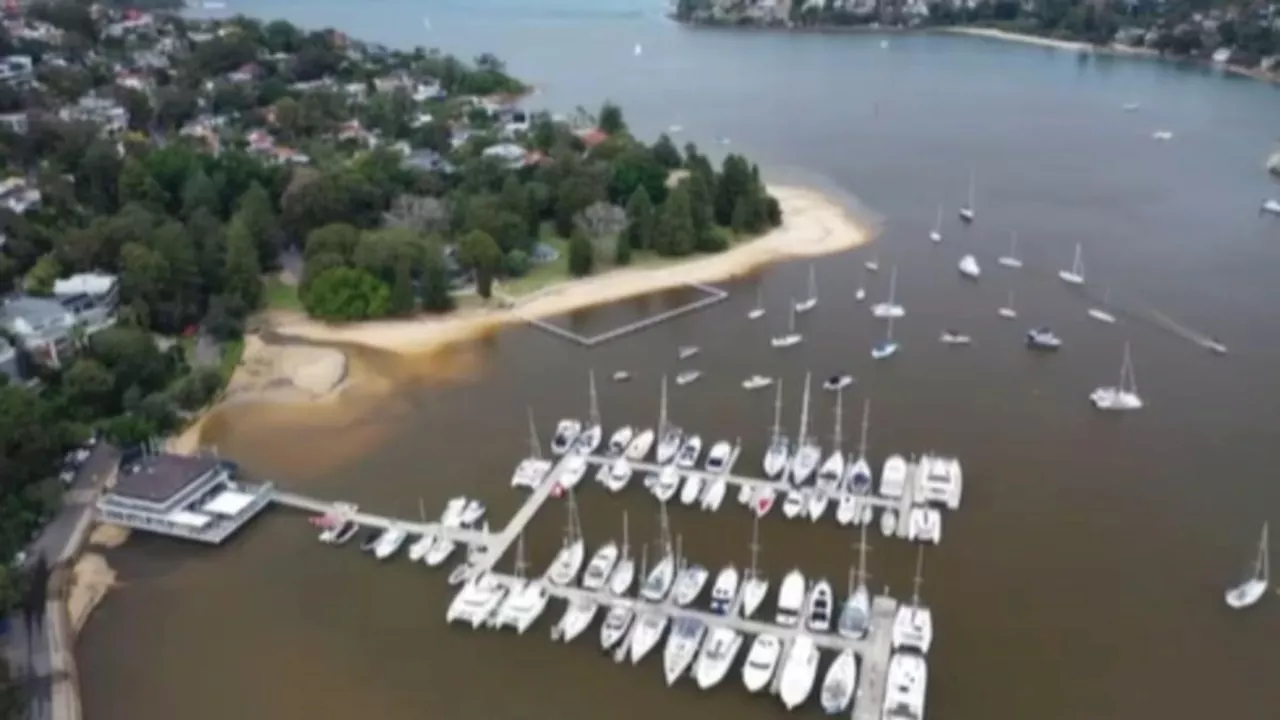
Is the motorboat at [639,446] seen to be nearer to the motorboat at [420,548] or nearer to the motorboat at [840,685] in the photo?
the motorboat at [420,548]

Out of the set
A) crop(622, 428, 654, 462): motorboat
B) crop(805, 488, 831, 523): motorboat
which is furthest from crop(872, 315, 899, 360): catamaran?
crop(805, 488, 831, 523): motorboat

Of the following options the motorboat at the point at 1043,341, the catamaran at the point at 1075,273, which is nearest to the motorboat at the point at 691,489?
the motorboat at the point at 1043,341

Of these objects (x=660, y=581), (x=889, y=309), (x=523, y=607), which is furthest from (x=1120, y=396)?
(x=523, y=607)

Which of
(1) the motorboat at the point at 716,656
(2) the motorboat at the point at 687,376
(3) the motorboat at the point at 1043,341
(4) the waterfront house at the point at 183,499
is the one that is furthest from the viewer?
(3) the motorboat at the point at 1043,341

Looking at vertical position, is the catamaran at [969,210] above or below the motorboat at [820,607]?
above

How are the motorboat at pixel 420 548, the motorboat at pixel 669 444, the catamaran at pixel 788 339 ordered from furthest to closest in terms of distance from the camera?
the catamaran at pixel 788 339
the motorboat at pixel 669 444
the motorboat at pixel 420 548
